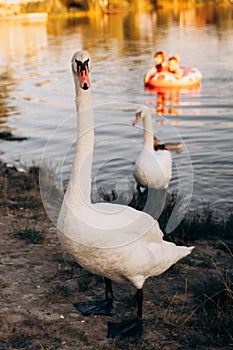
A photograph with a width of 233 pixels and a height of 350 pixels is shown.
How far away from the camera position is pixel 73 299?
5312mm

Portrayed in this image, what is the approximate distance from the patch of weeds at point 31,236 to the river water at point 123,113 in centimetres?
79

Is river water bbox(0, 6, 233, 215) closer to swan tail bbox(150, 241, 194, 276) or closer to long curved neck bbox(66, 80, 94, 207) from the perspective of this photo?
long curved neck bbox(66, 80, 94, 207)

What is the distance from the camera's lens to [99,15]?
80688 mm

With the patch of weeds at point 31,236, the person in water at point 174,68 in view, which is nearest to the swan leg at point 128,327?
the patch of weeds at point 31,236

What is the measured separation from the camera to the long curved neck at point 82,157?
177 inches

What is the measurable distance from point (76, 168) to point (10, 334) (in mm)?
1460

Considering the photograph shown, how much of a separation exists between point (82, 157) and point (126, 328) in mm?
1446

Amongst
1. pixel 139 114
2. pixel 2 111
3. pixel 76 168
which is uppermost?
pixel 76 168

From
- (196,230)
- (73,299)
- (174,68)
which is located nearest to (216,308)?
(73,299)

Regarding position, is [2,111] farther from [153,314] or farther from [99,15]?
[99,15]

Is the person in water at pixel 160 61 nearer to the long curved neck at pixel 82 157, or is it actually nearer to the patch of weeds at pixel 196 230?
the patch of weeds at pixel 196 230

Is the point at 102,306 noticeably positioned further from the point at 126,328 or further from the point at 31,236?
the point at 31,236

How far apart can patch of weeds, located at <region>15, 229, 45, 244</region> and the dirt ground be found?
0.5 inches

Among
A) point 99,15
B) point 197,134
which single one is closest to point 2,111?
point 197,134
